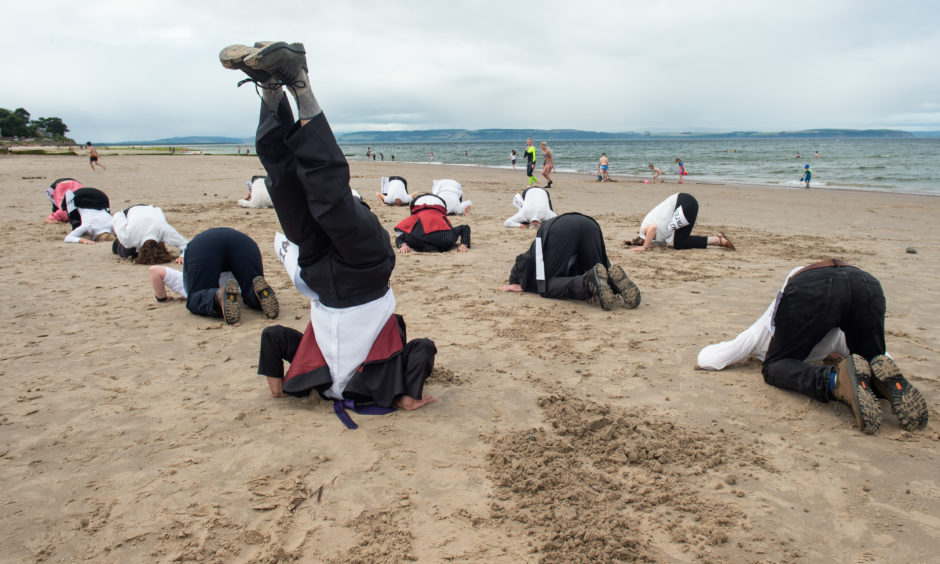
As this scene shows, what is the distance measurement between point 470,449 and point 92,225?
29.2 ft

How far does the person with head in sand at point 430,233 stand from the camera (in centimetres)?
852

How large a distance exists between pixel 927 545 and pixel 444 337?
3.40 metres

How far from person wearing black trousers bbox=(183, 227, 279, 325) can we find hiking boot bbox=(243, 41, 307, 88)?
3.10 metres

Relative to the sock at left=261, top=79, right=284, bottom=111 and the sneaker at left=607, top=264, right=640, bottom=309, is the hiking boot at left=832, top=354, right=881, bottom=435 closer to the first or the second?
the sneaker at left=607, top=264, right=640, bottom=309

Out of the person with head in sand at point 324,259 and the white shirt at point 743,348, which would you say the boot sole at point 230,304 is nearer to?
the person with head in sand at point 324,259

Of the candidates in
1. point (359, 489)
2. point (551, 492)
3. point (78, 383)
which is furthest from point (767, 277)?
point (78, 383)

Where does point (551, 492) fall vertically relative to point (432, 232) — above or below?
below

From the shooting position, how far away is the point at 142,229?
742 cm

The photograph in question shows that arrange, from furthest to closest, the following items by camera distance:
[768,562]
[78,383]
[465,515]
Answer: [78,383], [465,515], [768,562]

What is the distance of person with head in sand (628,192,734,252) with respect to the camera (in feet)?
26.6

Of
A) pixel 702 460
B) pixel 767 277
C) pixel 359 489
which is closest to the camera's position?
pixel 359 489

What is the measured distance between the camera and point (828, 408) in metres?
3.48

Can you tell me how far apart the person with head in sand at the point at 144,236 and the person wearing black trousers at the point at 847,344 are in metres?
7.03

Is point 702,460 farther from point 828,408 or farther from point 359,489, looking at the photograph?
point 359,489
